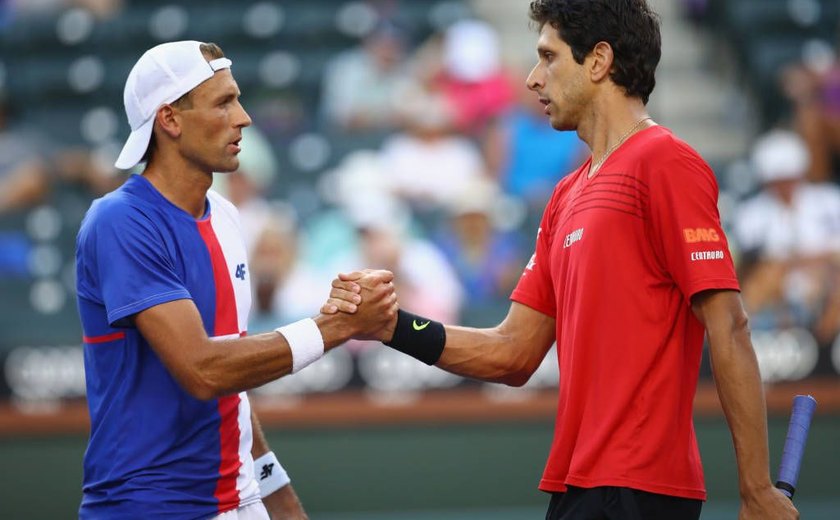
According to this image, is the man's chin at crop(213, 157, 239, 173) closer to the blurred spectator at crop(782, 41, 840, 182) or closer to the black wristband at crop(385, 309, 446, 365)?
the black wristband at crop(385, 309, 446, 365)

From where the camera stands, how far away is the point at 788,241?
816 cm

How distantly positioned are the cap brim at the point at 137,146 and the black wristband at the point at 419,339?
3.36 ft

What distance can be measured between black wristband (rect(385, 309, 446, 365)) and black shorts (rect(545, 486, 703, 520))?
0.85m

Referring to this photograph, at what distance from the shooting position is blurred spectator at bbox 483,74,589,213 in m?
9.02

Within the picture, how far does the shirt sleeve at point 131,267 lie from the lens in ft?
12.0

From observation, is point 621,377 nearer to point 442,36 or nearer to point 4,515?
point 4,515

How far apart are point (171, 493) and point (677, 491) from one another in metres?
1.47

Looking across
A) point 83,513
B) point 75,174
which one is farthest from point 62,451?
point 83,513

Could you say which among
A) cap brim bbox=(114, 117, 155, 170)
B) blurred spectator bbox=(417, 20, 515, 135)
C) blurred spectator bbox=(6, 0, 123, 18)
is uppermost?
blurred spectator bbox=(6, 0, 123, 18)

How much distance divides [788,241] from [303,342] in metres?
5.07

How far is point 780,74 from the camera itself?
33.0 ft

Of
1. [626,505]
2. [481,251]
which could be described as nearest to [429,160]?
[481,251]

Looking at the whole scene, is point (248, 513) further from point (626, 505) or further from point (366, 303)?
point (626, 505)

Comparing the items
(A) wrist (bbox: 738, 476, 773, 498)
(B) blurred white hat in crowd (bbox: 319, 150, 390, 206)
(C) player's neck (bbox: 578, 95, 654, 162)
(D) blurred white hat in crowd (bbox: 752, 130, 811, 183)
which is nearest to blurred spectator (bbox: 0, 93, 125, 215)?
(B) blurred white hat in crowd (bbox: 319, 150, 390, 206)
